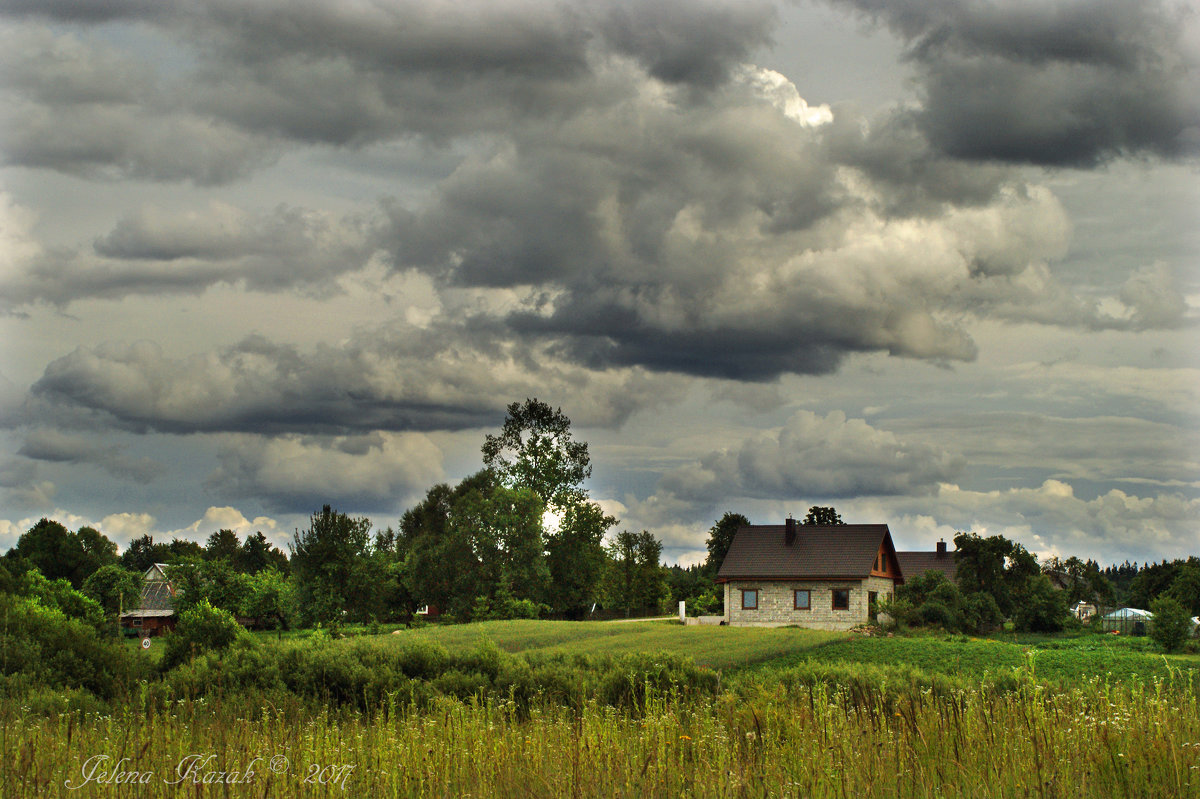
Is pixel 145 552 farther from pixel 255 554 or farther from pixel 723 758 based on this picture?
pixel 723 758

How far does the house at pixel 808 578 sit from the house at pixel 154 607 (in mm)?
48990

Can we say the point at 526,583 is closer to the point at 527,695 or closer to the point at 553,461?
the point at 553,461

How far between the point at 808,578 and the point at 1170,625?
61.4ft

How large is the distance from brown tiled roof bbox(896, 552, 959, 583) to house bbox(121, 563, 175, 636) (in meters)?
59.1

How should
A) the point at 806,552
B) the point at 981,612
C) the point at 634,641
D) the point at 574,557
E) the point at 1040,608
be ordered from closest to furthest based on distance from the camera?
1. the point at 634,641
2. the point at 981,612
3. the point at 1040,608
4. the point at 806,552
5. the point at 574,557

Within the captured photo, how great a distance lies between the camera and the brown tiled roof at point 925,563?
71000mm

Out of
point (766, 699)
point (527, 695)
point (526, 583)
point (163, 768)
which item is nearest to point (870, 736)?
point (766, 699)

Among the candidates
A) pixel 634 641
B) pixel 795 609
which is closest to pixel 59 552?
pixel 795 609

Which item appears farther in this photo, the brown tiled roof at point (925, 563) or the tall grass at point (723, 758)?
the brown tiled roof at point (925, 563)

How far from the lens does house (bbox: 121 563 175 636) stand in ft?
254

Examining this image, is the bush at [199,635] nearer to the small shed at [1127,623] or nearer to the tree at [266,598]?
the tree at [266,598]

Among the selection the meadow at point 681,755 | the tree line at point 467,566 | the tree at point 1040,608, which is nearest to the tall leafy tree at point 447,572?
the tree line at point 467,566

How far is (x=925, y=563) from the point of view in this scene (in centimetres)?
7306

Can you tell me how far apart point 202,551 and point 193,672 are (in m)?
98.4
